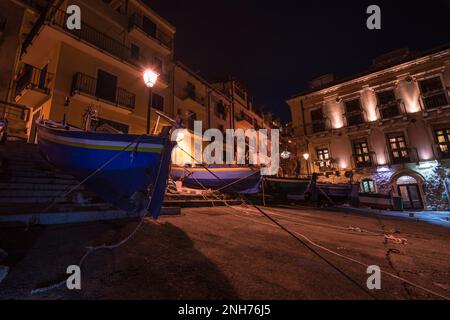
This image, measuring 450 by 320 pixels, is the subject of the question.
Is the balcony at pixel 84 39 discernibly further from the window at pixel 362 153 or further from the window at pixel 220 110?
the window at pixel 362 153

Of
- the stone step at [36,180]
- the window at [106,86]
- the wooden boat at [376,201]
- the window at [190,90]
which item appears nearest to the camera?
the stone step at [36,180]

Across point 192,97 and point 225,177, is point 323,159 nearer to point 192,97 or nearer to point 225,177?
point 225,177

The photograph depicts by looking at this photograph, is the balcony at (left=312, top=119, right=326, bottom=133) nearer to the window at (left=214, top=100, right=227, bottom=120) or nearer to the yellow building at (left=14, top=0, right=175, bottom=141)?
the window at (left=214, top=100, right=227, bottom=120)

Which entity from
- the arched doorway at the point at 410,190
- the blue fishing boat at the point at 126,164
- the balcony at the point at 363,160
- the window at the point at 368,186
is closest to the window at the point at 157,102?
the blue fishing boat at the point at 126,164

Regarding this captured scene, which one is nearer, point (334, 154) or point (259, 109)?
point (334, 154)

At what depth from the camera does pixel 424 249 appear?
3.59 metres

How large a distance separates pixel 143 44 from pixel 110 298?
61.1 ft

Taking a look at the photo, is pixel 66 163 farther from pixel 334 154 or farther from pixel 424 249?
pixel 334 154

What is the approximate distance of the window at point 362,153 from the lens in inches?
676

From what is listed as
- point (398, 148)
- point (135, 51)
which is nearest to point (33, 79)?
point (135, 51)

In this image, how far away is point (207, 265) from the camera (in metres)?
2.36

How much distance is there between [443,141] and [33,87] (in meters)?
26.5

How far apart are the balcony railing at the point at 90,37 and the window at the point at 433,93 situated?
2230cm
